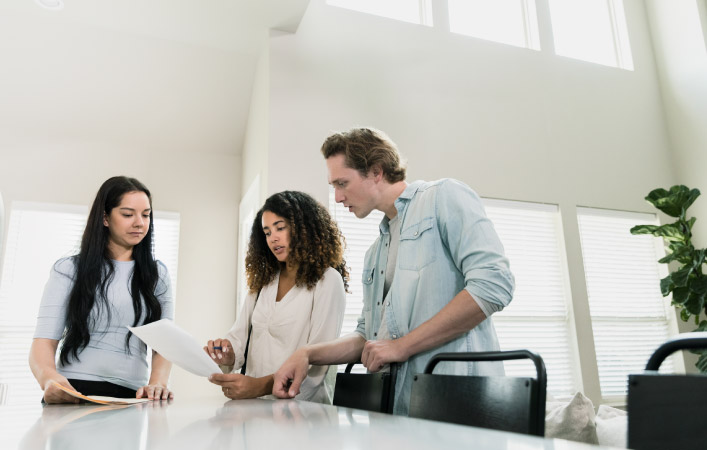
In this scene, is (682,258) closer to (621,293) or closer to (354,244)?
(621,293)

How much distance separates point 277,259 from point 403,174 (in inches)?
26.7

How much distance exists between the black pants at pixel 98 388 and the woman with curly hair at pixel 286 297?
0.29 m

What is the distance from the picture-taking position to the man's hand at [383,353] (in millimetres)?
1373

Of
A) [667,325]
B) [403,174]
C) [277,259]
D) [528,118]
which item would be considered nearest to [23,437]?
[403,174]

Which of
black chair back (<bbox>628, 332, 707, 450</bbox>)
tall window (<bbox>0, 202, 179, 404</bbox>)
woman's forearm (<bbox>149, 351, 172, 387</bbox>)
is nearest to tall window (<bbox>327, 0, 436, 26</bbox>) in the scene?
tall window (<bbox>0, 202, 179, 404</bbox>)

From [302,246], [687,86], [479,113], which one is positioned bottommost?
Result: [302,246]

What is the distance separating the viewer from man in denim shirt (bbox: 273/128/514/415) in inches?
52.6

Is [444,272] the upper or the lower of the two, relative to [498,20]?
lower

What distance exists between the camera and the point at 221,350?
5.96 ft

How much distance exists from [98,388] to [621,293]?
4192 millimetres

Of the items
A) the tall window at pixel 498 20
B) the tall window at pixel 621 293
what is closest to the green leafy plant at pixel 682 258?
the tall window at pixel 621 293

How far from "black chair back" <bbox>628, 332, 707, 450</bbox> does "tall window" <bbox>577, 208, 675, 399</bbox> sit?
410 cm

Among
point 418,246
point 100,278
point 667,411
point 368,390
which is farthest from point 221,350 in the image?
point 667,411

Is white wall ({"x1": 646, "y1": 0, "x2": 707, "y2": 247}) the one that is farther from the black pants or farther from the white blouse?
the black pants
